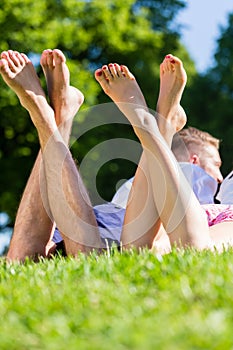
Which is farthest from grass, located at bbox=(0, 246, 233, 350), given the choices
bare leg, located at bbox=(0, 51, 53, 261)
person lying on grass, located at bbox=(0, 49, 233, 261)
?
bare leg, located at bbox=(0, 51, 53, 261)

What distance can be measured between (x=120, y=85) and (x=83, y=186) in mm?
737

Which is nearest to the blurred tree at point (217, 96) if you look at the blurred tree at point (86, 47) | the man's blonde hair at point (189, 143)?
the blurred tree at point (86, 47)

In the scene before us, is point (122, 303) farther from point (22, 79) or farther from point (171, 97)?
point (22, 79)

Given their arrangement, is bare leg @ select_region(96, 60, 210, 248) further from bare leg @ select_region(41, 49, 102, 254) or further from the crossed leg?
bare leg @ select_region(41, 49, 102, 254)

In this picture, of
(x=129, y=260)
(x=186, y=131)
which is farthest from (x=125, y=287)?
(x=186, y=131)

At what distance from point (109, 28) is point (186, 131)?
14399 mm

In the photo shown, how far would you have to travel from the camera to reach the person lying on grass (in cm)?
346

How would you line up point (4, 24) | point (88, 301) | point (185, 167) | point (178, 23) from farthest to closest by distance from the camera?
point (178, 23), point (4, 24), point (185, 167), point (88, 301)

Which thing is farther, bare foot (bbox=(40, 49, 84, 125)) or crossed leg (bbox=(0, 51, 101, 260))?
bare foot (bbox=(40, 49, 84, 125))

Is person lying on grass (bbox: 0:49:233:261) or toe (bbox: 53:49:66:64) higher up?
toe (bbox: 53:49:66:64)

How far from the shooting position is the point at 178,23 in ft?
73.4

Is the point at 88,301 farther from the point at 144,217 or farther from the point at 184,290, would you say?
the point at 144,217

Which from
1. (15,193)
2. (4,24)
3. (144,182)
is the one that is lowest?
(15,193)

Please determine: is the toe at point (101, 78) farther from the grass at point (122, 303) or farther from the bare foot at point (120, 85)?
the grass at point (122, 303)
